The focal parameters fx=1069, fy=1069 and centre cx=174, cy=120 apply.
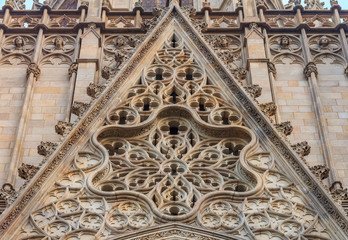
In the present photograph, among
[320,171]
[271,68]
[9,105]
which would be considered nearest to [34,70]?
[9,105]

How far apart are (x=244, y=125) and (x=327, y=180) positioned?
210 cm

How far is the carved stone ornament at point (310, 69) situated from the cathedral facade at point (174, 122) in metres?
0.04

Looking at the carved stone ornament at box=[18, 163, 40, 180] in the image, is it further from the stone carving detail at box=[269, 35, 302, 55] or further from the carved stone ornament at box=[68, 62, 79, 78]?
the stone carving detail at box=[269, 35, 302, 55]

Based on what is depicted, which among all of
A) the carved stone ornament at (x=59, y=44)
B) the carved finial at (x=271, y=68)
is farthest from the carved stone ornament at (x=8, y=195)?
the carved finial at (x=271, y=68)

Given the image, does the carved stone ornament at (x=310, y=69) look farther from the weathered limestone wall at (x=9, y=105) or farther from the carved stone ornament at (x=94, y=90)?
the weathered limestone wall at (x=9, y=105)

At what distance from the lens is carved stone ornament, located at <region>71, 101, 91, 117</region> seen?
22047 millimetres

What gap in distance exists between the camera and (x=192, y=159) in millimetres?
21172

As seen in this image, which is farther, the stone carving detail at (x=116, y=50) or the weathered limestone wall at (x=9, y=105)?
the stone carving detail at (x=116, y=50)

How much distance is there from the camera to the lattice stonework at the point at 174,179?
19406 millimetres

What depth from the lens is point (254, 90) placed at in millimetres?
22672

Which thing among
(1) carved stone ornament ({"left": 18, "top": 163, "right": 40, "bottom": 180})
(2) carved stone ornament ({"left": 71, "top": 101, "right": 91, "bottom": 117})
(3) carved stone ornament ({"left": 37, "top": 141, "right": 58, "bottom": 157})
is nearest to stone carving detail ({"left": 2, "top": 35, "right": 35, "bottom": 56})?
(2) carved stone ornament ({"left": 71, "top": 101, "right": 91, "bottom": 117})

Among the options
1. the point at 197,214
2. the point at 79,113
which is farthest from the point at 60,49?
the point at 197,214

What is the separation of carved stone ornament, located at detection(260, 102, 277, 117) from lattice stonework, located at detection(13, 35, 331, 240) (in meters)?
0.57

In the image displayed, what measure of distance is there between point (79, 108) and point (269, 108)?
3.94 m
